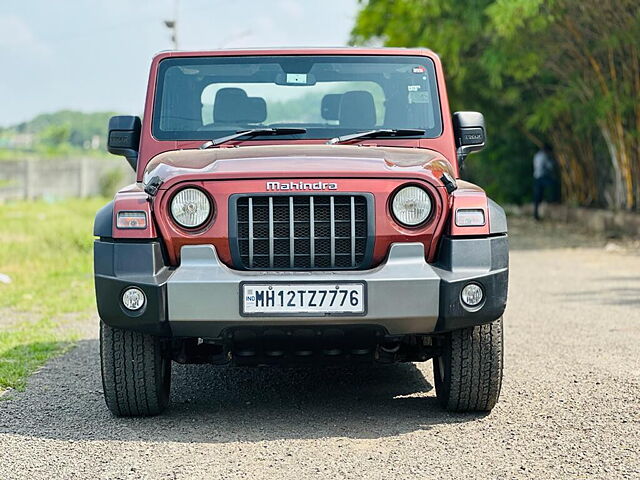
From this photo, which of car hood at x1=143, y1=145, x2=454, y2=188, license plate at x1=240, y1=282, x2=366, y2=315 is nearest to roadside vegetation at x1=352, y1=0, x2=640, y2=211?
car hood at x1=143, y1=145, x2=454, y2=188

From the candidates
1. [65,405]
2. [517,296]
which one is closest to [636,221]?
[517,296]

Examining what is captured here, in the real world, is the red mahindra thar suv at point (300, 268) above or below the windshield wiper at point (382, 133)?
below

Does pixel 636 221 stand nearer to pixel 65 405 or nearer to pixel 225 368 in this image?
pixel 225 368

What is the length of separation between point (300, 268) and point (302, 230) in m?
0.19

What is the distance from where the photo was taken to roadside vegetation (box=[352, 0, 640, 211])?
17766 mm

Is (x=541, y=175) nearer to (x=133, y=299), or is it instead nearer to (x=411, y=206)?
(x=411, y=206)

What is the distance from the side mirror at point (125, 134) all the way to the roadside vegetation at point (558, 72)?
423 inches

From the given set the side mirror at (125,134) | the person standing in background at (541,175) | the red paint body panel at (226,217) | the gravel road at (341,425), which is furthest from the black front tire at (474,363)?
the person standing in background at (541,175)

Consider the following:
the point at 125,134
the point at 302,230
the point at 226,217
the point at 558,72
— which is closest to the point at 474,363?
the point at 302,230

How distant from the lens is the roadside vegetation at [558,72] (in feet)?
58.3

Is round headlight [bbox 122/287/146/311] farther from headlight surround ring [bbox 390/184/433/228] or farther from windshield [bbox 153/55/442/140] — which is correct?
windshield [bbox 153/55/442/140]

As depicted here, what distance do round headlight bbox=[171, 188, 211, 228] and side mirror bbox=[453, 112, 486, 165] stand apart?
73.6 inches

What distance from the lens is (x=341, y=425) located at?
18.8ft

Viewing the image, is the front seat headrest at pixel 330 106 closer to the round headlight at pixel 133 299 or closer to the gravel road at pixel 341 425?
the gravel road at pixel 341 425
